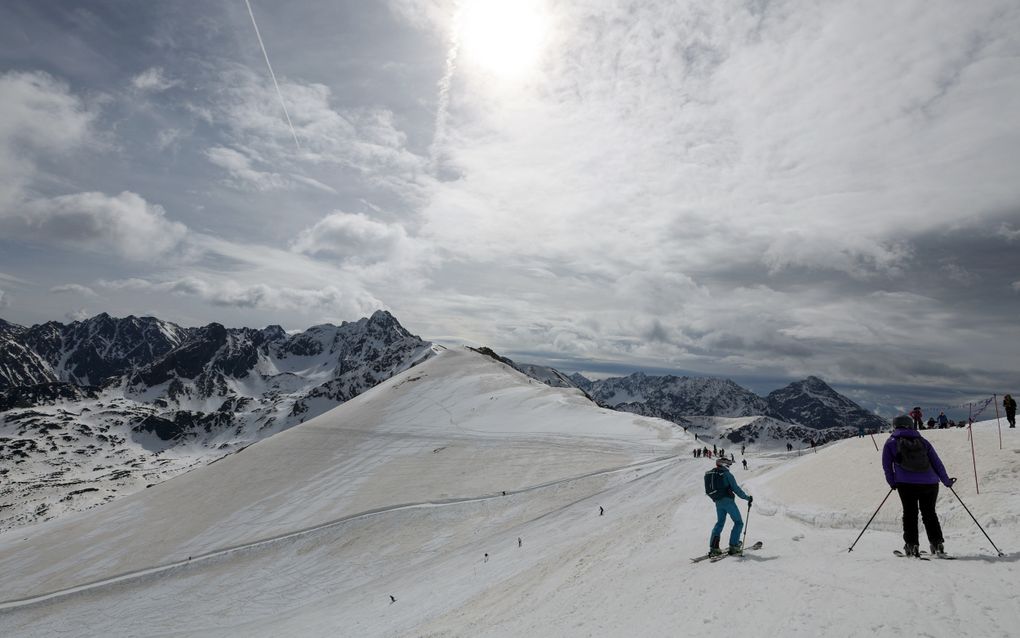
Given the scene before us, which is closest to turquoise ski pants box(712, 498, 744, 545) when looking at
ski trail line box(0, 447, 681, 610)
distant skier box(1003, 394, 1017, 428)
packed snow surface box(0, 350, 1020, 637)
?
packed snow surface box(0, 350, 1020, 637)

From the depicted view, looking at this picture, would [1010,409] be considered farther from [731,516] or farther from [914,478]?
[731,516]

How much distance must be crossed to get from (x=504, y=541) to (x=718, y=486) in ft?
81.8

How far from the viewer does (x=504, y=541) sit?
113ft

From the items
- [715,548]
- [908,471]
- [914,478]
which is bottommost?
[715,548]

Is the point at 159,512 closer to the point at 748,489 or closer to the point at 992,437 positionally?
the point at 748,489

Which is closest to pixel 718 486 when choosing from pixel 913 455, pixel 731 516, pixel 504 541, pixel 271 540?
pixel 731 516

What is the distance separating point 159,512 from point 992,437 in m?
81.1

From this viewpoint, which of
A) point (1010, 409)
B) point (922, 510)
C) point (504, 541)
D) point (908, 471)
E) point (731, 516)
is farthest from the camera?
point (504, 541)

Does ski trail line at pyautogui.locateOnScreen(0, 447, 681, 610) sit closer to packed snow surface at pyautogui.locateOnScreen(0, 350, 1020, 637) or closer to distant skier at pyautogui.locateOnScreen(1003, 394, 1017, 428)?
packed snow surface at pyautogui.locateOnScreen(0, 350, 1020, 637)

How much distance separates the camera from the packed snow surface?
948cm

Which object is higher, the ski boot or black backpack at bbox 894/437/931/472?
black backpack at bbox 894/437/931/472

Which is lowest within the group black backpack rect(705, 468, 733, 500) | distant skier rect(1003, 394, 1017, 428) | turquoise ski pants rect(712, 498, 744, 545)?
turquoise ski pants rect(712, 498, 744, 545)

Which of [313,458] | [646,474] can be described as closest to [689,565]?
[646,474]

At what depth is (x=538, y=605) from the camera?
546 inches
